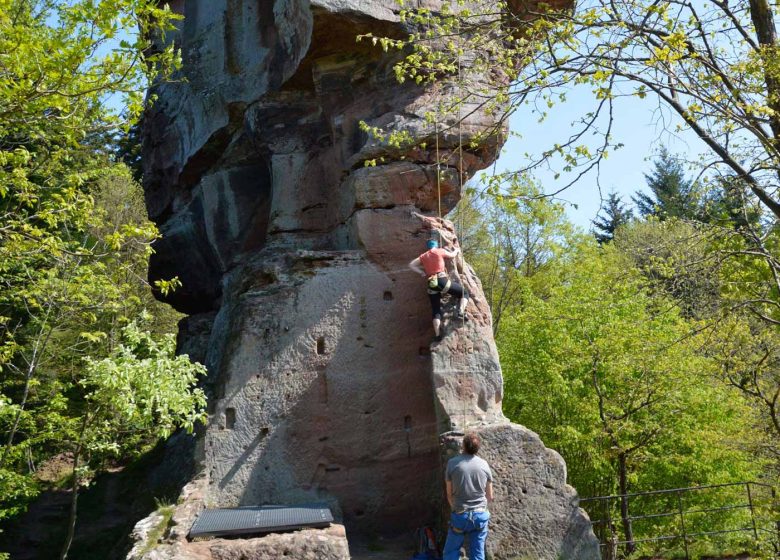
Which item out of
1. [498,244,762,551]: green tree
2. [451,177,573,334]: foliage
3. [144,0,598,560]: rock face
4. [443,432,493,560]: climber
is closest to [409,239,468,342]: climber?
[144,0,598,560]: rock face

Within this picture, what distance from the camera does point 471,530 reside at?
23.6 feet

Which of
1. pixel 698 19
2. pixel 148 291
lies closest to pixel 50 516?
pixel 148 291

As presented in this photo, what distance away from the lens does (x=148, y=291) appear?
23.4 metres

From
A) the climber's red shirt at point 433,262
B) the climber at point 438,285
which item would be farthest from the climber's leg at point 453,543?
the climber's red shirt at point 433,262

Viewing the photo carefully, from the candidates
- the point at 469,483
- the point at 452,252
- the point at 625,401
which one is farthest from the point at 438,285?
the point at 625,401

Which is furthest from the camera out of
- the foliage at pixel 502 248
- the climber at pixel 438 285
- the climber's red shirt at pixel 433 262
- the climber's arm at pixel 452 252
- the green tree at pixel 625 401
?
the foliage at pixel 502 248

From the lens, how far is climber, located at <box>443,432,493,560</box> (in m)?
7.13

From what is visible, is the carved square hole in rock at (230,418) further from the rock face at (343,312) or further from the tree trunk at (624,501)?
the tree trunk at (624,501)

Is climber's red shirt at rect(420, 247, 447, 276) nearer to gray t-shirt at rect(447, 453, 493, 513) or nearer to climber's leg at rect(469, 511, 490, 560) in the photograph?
gray t-shirt at rect(447, 453, 493, 513)

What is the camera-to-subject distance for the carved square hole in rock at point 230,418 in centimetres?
1000

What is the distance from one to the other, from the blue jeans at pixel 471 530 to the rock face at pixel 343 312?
5.55 ft

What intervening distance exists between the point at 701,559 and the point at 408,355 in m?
6.51

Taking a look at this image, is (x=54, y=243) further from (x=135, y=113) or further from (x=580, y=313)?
(x=580, y=313)

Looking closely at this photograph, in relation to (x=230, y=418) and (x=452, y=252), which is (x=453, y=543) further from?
(x=452, y=252)
